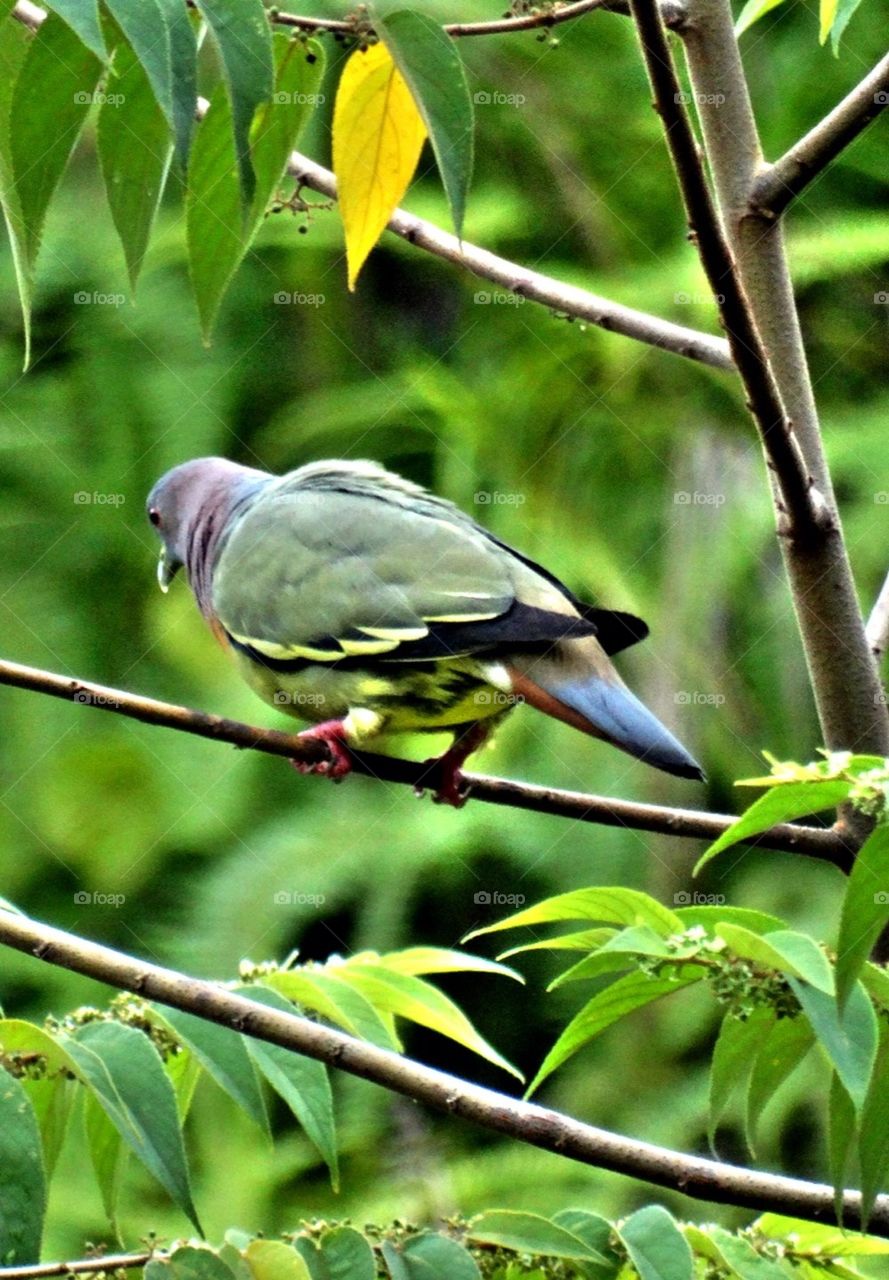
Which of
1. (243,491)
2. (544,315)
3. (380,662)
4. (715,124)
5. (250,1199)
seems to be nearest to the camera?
(715,124)

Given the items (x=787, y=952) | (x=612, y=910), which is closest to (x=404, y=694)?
(x=612, y=910)

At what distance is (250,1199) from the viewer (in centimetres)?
315

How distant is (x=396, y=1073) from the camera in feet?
3.39

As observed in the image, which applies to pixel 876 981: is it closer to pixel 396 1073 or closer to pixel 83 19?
pixel 396 1073

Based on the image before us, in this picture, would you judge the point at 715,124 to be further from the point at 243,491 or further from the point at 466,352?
the point at 466,352

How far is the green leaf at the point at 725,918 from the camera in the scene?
998 millimetres

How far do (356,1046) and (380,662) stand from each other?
1220 mm

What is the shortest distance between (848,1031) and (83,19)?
68 centimetres

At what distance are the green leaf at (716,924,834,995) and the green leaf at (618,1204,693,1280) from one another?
18cm

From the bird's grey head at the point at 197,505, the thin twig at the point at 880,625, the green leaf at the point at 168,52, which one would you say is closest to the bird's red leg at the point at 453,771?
the thin twig at the point at 880,625

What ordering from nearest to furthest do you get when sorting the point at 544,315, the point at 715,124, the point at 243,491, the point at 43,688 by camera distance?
1. the point at 43,688
2. the point at 715,124
3. the point at 243,491
4. the point at 544,315

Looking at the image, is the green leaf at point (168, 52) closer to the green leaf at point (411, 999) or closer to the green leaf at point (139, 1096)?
the green leaf at point (139, 1096)

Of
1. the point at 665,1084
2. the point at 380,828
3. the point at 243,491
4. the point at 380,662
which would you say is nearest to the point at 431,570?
the point at 380,662
